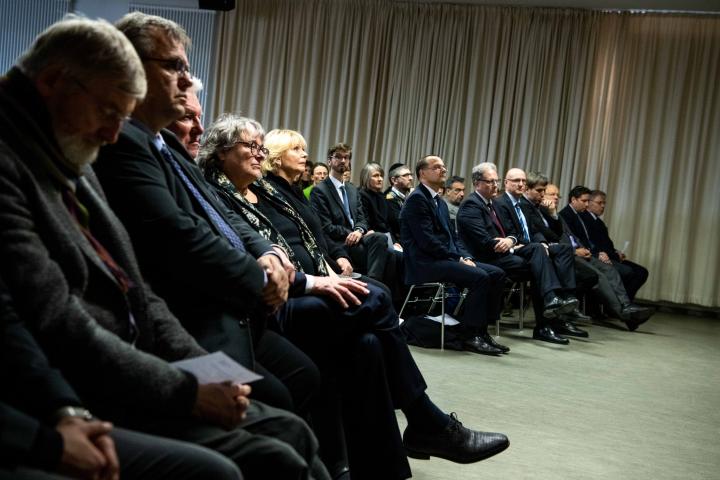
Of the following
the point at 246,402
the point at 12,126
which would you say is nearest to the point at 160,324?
the point at 246,402

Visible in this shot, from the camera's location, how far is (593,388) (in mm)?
5016

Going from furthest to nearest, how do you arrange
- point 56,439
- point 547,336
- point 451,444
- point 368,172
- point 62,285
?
point 368,172 → point 547,336 → point 451,444 → point 62,285 → point 56,439

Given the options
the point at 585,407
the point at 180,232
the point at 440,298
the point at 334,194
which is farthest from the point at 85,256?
the point at 334,194

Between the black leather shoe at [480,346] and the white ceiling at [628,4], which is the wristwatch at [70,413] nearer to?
the black leather shoe at [480,346]

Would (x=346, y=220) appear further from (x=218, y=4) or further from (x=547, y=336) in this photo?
(x=218, y=4)

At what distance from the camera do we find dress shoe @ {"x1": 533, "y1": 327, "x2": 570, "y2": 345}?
670 centimetres

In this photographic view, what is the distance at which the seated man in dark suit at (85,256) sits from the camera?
1.39 metres

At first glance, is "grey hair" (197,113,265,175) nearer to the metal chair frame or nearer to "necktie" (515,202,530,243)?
the metal chair frame

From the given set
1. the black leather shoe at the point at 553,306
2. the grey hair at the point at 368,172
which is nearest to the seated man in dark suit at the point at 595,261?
the black leather shoe at the point at 553,306

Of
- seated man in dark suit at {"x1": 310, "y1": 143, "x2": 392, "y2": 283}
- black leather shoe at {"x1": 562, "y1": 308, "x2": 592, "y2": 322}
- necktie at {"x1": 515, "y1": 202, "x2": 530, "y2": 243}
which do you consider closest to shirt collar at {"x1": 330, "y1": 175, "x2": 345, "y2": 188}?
seated man in dark suit at {"x1": 310, "y1": 143, "x2": 392, "y2": 283}

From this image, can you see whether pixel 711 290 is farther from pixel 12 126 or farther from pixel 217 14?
pixel 12 126

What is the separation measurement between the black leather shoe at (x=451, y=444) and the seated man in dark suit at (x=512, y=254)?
392 centimetres

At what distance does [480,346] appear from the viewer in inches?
231

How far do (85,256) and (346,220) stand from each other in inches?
243
